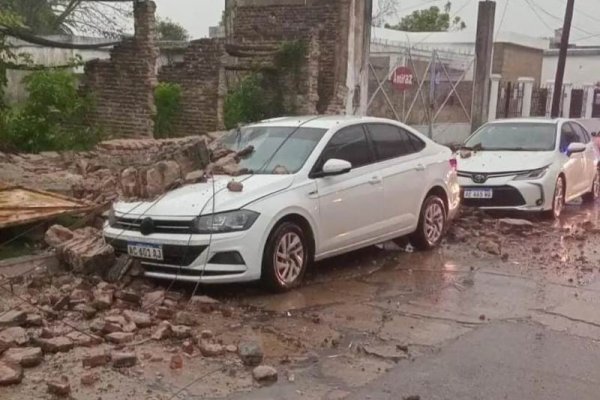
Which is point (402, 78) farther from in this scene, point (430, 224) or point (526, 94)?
point (430, 224)

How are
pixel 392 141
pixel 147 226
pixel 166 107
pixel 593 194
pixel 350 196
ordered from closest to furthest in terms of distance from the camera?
pixel 147 226
pixel 350 196
pixel 392 141
pixel 593 194
pixel 166 107

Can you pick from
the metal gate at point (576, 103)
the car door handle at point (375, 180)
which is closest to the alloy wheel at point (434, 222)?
the car door handle at point (375, 180)

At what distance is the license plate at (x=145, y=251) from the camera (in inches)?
288

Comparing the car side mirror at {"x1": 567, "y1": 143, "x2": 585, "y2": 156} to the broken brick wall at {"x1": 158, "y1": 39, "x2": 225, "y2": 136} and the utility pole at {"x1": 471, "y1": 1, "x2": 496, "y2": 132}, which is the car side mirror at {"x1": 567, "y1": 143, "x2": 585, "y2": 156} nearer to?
the broken brick wall at {"x1": 158, "y1": 39, "x2": 225, "y2": 136}

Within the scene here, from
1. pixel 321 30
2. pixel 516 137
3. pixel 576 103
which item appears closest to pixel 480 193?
pixel 516 137

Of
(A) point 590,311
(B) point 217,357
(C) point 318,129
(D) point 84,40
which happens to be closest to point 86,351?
(B) point 217,357

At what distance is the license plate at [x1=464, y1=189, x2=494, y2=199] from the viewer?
39.2 feet

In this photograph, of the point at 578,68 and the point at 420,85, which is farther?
→ the point at 578,68

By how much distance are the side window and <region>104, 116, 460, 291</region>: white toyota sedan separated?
0.05 feet

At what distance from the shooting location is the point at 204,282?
23.9ft

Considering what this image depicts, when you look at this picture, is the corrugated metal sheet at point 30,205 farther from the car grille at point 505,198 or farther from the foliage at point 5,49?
the car grille at point 505,198

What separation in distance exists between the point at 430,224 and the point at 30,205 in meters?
4.76

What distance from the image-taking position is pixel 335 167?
8.10 m

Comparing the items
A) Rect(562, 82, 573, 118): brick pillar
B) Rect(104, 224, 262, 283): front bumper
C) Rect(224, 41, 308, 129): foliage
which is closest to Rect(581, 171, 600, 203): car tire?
Rect(224, 41, 308, 129): foliage
